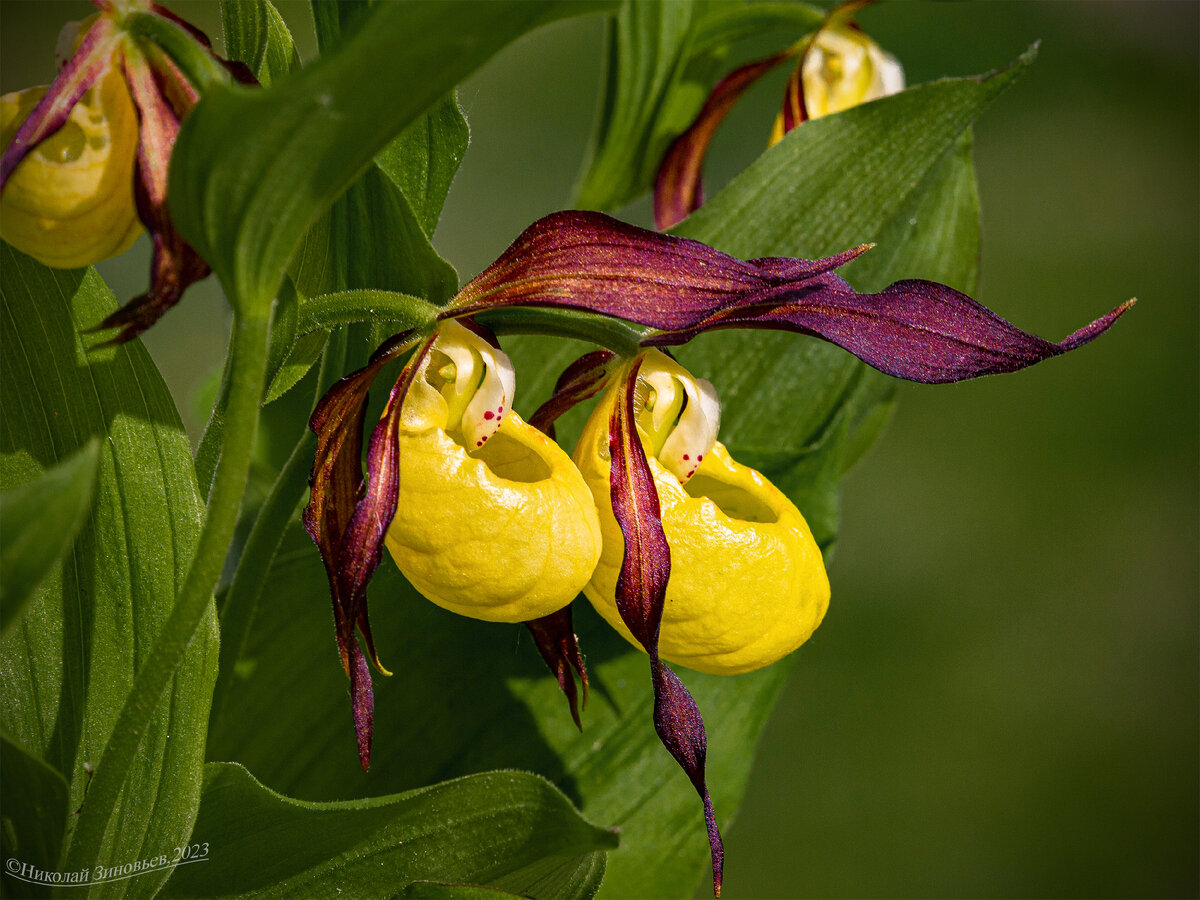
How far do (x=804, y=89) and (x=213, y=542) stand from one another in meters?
0.84

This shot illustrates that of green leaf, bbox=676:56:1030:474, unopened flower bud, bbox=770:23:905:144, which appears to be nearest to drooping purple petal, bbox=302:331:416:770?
green leaf, bbox=676:56:1030:474

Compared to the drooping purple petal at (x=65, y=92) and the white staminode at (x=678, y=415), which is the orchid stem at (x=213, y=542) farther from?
the white staminode at (x=678, y=415)

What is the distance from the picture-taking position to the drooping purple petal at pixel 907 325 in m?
0.50

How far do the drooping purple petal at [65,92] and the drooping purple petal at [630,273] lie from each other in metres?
0.21

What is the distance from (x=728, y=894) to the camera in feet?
6.20

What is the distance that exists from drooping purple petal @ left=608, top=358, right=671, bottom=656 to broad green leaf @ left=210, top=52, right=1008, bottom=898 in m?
0.15

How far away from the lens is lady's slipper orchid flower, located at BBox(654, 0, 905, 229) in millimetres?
1016

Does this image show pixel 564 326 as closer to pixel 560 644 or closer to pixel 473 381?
pixel 473 381

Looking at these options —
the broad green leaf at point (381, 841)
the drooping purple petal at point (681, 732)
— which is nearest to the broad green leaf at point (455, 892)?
the broad green leaf at point (381, 841)

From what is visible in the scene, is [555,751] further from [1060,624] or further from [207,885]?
[1060,624]

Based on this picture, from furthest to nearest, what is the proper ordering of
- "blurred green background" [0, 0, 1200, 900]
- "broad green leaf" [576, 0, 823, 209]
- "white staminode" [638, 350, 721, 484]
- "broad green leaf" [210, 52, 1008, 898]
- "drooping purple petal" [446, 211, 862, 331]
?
"blurred green background" [0, 0, 1200, 900], "broad green leaf" [576, 0, 823, 209], "broad green leaf" [210, 52, 1008, 898], "white staminode" [638, 350, 721, 484], "drooping purple petal" [446, 211, 862, 331]

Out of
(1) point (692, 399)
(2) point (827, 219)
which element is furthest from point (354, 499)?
(2) point (827, 219)

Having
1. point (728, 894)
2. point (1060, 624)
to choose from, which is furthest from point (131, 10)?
point (1060, 624)

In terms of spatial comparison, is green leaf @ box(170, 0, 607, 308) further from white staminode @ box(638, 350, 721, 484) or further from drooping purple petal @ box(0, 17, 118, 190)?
white staminode @ box(638, 350, 721, 484)
